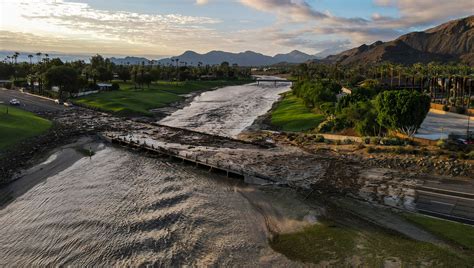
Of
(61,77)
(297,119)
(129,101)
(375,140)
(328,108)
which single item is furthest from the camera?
(129,101)

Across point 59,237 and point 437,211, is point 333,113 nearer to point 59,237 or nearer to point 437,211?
point 437,211

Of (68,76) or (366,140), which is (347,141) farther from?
(68,76)

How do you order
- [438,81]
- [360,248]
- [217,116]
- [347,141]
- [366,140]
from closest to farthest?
[360,248]
[366,140]
[347,141]
[217,116]
[438,81]

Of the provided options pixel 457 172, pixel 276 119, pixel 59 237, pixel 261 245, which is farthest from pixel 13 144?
pixel 457 172

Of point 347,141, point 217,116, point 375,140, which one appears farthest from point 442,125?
point 217,116

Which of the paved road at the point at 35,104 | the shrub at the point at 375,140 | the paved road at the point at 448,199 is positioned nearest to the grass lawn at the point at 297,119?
the shrub at the point at 375,140

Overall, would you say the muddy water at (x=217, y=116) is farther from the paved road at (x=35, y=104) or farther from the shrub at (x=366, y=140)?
the paved road at (x=35, y=104)
